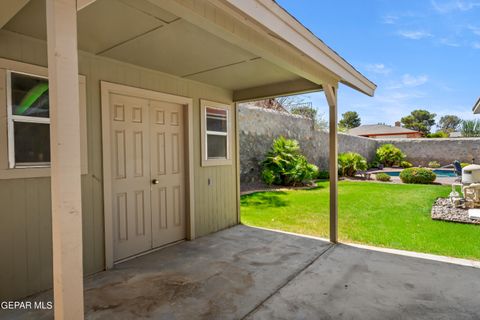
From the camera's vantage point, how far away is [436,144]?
17375 mm

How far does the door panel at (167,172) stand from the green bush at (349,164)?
30.9 feet

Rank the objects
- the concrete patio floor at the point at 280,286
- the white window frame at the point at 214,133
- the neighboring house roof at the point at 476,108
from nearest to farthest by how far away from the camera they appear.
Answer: the concrete patio floor at the point at 280,286
the white window frame at the point at 214,133
the neighboring house roof at the point at 476,108


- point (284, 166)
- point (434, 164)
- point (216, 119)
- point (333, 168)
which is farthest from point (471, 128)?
point (216, 119)

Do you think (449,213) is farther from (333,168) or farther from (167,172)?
(167,172)

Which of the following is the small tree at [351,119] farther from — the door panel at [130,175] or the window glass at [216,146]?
the door panel at [130,175]

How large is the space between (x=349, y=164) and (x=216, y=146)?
8.88 meters

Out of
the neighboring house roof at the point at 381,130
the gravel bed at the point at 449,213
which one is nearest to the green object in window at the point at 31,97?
the gravel bed at the point at 449,213

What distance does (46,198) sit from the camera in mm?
2789

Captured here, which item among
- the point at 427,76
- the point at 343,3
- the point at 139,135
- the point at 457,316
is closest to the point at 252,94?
the point at 139,135

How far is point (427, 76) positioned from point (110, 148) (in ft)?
151

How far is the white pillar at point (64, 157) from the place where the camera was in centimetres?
130

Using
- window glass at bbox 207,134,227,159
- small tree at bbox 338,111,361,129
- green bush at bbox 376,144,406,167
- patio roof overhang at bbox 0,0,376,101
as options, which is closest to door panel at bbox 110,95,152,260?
patio roof overhang at bbox 0,0,376,101

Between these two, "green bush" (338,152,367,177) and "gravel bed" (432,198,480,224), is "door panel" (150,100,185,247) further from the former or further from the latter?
"green bush" (338,152,367,177)

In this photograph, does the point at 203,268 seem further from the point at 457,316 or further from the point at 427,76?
the point at 427,76
